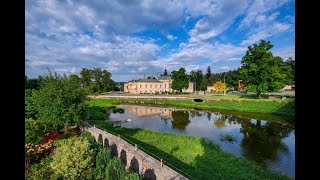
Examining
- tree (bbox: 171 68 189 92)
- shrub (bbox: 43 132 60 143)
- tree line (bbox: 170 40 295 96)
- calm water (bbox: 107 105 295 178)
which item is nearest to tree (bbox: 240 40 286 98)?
tree line (bbox: 170 40 295 96)

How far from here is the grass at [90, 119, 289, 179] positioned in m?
13.5

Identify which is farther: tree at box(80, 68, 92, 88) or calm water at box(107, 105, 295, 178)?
tree at box(80, 68, 92, 88)

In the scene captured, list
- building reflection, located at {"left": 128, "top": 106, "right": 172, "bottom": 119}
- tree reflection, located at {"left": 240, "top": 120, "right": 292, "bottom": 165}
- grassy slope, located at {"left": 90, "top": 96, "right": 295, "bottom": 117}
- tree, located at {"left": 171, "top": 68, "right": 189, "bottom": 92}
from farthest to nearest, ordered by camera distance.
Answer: tree, located at {"left": 171, "top": 68, "right": 189, "bottom": 92}, building reflection, located at {"left": 128, "top": 106, "right": 172, "bottom": 119}, grassy slope, located at {"left": 90, "top": 96, "right": 295, "bottom": 117}, tree reflection, located at {"left": 240, "top": 120, "right": 292, "bottom": 165}

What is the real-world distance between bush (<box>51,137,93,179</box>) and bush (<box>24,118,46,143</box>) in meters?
6.56

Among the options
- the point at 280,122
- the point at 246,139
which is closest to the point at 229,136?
the point at 246,139

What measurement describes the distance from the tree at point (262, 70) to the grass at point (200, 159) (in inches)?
1266

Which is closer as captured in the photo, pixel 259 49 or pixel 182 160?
pixel 182 160

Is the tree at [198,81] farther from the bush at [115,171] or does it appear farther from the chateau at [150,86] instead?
the bush at [115,171]

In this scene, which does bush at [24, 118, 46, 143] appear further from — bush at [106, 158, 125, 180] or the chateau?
the chateau
